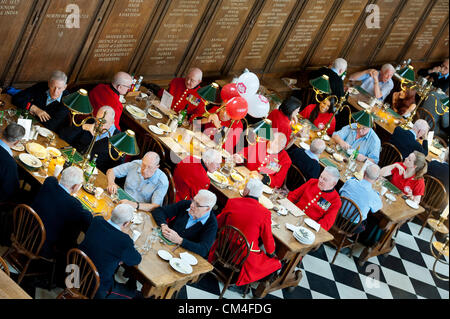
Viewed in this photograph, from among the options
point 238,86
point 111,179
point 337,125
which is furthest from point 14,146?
point 337,125

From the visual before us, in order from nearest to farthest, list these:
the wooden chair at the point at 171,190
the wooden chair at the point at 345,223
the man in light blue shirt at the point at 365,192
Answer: the wooden chair at the point at 171,190 → the wooden chair at the point at 345,223 → the man in light blue shirt at the point at 365,192

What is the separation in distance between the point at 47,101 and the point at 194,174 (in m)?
1.91

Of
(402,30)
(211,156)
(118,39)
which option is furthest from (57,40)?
(402,30)

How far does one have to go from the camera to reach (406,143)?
10.5 metres

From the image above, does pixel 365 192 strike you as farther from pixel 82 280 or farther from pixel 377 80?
pixel 82 280

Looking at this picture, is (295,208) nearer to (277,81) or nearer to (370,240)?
(370,240)

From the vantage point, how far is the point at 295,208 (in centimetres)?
763

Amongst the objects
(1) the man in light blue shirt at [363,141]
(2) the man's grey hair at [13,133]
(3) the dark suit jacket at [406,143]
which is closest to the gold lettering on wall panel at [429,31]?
(3) the dark suit jacket at [406,143]

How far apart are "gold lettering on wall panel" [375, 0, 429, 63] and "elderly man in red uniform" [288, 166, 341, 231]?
646cm

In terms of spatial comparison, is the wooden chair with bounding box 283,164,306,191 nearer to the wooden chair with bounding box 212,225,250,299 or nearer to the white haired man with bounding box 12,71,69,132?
the wooden chair with bounding box 212,225,250,299

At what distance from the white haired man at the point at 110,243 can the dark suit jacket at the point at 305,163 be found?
12.5 ft

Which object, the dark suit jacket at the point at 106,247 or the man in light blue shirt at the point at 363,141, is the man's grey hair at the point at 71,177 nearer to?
the dark suit jacket at the point at 106,247

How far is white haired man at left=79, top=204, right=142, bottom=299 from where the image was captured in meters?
5.23

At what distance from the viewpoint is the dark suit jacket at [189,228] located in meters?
6.18
